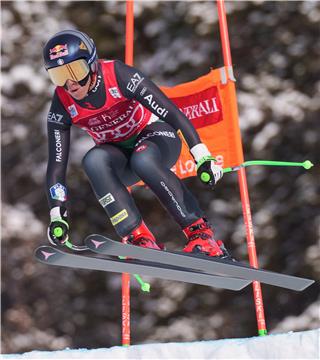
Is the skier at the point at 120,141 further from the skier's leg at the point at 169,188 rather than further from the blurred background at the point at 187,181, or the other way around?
the blurred background at the point at 187,181

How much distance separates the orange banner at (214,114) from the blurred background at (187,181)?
761 cm

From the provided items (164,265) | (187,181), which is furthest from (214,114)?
(187,181)

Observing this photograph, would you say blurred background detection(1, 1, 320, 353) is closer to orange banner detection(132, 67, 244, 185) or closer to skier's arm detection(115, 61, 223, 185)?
orange banner detection(132, 67, 244, 185)

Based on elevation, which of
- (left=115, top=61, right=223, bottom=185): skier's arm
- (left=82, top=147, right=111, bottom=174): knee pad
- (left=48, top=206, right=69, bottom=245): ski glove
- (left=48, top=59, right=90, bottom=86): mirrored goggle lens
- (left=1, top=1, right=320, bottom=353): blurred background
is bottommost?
(left=48, top=206, right=69, bottom=245): ski glove

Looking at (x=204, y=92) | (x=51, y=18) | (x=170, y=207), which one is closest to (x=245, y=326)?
(x=51, y=18)

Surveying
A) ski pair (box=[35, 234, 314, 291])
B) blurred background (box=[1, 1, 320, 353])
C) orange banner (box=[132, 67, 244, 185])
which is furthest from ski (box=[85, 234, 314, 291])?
blurred background (box=[1, 1, 320, 353])

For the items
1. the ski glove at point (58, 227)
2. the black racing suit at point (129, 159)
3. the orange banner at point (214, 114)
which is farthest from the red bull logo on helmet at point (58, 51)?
the orange banner at point (214, 114)

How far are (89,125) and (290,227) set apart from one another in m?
9.40

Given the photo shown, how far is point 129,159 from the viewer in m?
5.04

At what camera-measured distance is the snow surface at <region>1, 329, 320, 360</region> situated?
4.20 meters

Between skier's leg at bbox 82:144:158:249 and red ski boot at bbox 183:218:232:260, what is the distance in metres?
0.22

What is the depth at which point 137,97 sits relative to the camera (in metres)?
4.91

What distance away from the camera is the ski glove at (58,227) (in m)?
5.03

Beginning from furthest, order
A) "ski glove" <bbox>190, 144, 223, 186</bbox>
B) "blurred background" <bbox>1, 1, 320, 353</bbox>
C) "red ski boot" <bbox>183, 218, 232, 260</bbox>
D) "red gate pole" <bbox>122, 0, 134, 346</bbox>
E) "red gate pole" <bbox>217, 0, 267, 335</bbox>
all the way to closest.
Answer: "blurred background" <bbox>1, 1, 320, 353</bbox> < "red gate pole" <bbox>122, 0, 134, 346</bbox> < "red gate pole" <bbox>217, 0, 267, 335</bbox> < "red ski boot" <bbox>183, 218, 232, 260</bbox> < "ski glove" <bbox>190, 144, 223, 186</bbox>
